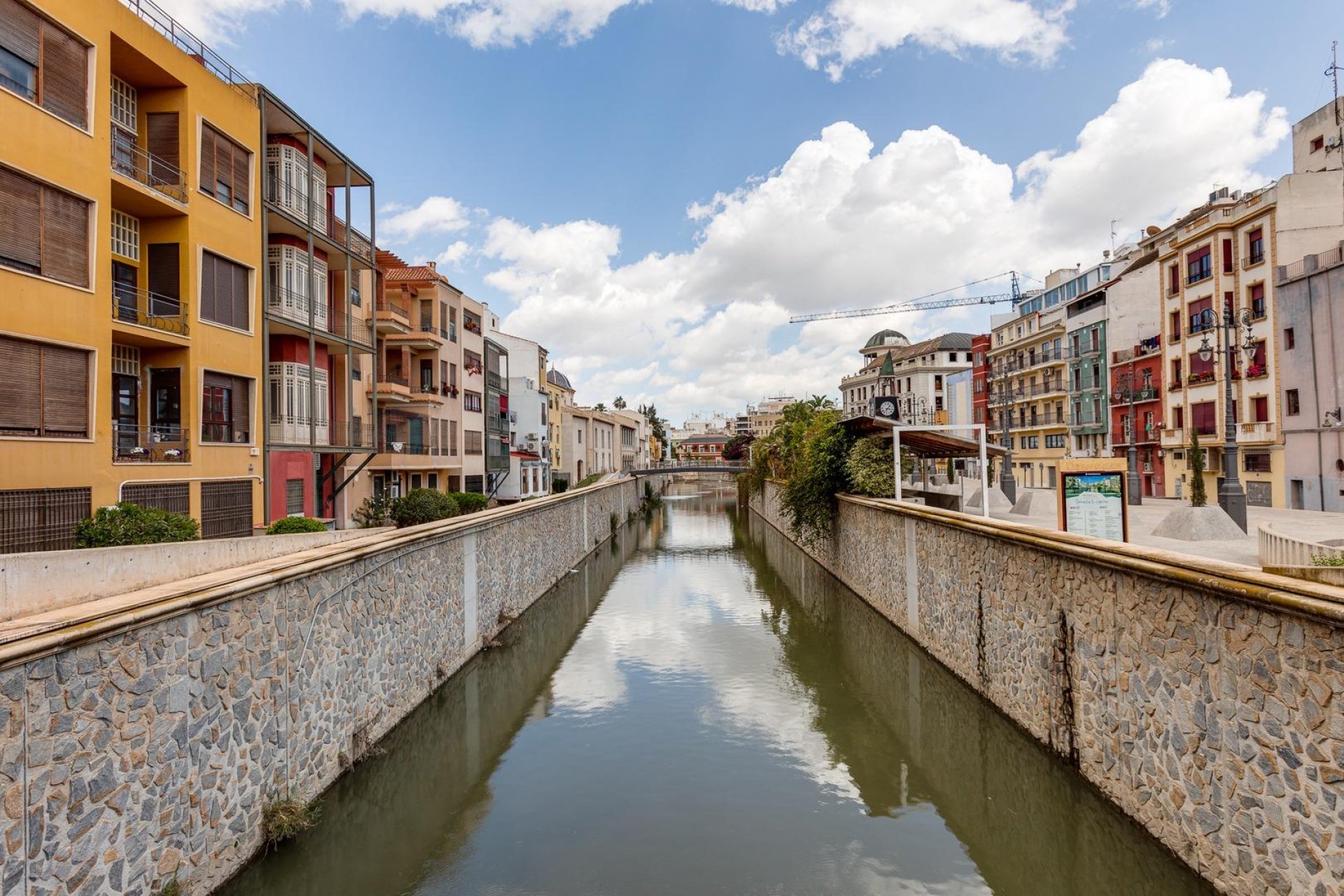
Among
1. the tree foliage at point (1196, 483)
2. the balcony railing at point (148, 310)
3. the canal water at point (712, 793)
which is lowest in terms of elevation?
the canal water at point (712, 793)

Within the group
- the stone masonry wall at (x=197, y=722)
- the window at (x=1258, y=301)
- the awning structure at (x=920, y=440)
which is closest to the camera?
the stone masonry wall at (x=197, y=722)

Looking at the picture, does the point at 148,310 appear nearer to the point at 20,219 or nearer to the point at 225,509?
the point at 20,219

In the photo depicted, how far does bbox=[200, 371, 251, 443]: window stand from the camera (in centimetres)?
1636

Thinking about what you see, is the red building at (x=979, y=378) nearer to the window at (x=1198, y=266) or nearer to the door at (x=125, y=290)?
the window at (x=1198, y=266)

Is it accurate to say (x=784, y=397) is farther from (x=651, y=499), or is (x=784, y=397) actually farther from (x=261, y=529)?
(x=261, y=529)

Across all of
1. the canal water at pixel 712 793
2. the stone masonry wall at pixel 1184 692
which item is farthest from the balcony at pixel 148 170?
the stone masonry wall at pixel 1184 692

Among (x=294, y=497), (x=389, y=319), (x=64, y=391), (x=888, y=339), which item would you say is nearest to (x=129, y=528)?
(x=64, y=391)

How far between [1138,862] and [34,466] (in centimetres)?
1759

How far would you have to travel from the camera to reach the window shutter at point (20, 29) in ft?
37.8

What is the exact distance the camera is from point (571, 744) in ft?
38.4

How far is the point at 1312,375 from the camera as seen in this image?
1073 inches

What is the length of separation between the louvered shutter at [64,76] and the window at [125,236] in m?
2.55

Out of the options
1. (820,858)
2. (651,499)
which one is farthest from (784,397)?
(820,858)

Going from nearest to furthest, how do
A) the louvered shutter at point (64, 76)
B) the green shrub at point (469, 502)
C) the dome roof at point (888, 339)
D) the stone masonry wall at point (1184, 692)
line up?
1. the stone masonry wall at point (1184, 692)
2. the louvered shutter at point (64, 76)
3. the green shrub at point (469, 502)
4. the dome roof at point (888, 339)
